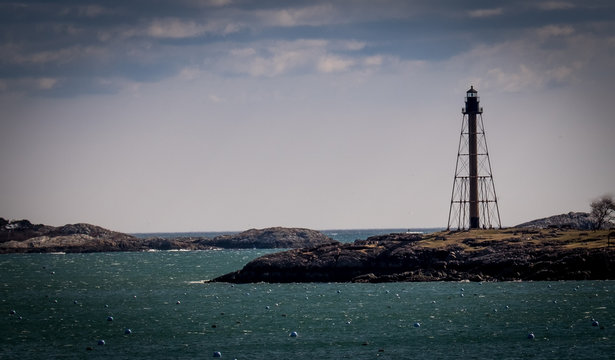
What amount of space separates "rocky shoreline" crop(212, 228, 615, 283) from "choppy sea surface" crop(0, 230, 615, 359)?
Result: 4891 mm

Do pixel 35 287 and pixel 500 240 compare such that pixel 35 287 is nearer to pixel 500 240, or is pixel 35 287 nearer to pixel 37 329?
pixel 37 329

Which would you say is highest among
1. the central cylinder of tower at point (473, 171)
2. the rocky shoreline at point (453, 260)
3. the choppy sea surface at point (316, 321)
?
the central cylinder of tower at point (473, 171)

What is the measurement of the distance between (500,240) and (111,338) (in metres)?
68.2

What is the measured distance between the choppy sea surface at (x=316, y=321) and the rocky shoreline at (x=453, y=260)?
16.0 ft

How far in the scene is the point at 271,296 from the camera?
10356 centimetres

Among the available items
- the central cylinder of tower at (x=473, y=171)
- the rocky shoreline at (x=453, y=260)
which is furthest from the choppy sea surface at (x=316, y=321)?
the central cylinder of tower at (x=473, y=171)

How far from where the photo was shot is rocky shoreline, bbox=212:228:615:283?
110m

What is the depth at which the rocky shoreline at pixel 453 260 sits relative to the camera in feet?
361

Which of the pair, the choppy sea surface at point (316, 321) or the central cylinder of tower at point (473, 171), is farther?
the central cylinder of tower at point (473, 171)

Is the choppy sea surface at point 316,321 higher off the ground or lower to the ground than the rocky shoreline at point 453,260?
lower

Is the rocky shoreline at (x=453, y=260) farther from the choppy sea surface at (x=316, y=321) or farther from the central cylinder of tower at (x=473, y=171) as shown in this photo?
the central cylinder of tower at (x=473, y=171)

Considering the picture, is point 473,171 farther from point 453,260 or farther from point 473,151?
point 453,260

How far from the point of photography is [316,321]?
7900cm

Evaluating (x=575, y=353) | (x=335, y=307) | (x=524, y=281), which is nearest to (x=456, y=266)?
(x=524, y=281)
